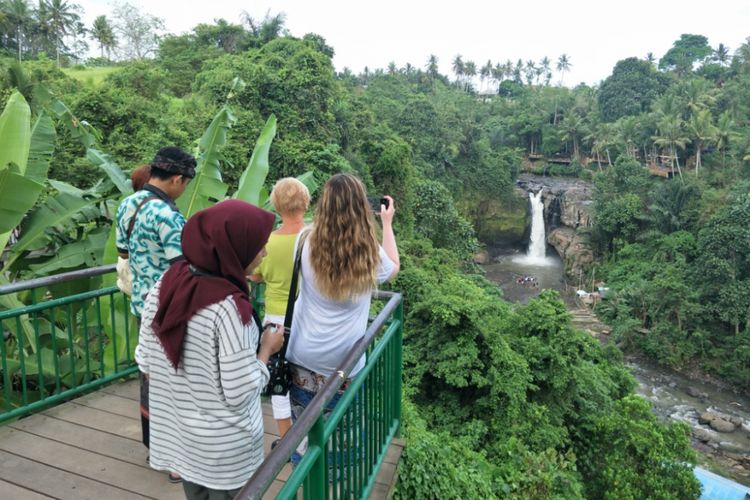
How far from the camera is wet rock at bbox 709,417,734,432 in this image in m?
18.4

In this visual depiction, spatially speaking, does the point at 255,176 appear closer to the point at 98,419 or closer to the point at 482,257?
the point at 98,419

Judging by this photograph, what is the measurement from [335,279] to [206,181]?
9.91 ft

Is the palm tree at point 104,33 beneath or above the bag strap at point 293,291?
above

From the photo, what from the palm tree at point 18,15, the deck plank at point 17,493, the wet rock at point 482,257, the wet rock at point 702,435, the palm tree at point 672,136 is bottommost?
the wet rock at point 702,435

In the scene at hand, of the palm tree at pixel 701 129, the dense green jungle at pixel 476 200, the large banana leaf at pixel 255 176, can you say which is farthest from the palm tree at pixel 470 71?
the large banana leaf at pixel 255 176

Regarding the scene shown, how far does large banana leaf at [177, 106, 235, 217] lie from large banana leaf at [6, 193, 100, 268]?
2.81 ft

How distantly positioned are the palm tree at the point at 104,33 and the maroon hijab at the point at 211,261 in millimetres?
51039

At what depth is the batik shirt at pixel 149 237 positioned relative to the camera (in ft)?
8.21

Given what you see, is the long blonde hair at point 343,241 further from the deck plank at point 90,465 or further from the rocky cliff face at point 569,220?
the rocky cliff face at point 569,220

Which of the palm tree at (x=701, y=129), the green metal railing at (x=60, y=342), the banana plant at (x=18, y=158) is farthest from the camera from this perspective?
the palm tree at (x=701, y=129)

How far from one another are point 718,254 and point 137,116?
85.4ft

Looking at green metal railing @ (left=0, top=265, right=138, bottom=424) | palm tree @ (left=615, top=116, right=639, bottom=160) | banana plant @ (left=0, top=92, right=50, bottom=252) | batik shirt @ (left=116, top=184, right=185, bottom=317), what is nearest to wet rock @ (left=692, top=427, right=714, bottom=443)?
green metal railing @ (left=0, top=265, right=138, bottom=424)

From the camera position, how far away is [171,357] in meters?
1.67

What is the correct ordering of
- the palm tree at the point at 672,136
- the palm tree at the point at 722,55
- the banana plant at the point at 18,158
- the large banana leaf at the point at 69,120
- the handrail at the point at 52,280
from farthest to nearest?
1. the palm tree at the point at 722,55
2. the palm tree at the point at 672,136
3. the large banana leaf at the point at 69,120
4. the banana plant at the point at 18,158
5. the handrail at the point at 52,280
